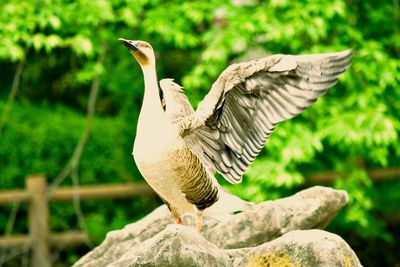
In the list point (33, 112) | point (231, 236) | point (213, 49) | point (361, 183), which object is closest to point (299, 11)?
point (213, 49)

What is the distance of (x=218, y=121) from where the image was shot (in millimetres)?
5590

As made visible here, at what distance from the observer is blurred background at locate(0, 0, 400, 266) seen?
8984 millimetres

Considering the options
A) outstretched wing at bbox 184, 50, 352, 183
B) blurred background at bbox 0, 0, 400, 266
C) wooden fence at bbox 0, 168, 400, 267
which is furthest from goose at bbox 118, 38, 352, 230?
wooden fence at bbox 0, 168, 400, 267

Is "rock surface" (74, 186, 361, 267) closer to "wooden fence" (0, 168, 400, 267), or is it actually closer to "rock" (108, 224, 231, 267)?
"rock" (108, 224, 231, 267)

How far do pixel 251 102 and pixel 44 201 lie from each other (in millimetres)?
5728

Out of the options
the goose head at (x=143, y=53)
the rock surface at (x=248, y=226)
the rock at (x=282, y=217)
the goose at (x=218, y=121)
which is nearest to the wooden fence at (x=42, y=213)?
the rock surface at (x=248, y=226)

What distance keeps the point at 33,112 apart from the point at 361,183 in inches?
159

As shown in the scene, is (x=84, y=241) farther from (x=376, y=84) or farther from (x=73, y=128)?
(x=376, y=84)

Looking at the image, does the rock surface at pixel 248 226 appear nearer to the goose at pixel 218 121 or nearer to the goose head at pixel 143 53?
the goose at pixel 218 121

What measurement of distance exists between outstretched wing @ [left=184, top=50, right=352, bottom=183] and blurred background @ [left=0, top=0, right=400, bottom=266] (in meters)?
3.06

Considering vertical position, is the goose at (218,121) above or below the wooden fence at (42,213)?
above

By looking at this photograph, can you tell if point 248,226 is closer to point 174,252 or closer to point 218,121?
point 218,121

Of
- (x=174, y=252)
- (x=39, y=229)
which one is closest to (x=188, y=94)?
(x=39, y=229)

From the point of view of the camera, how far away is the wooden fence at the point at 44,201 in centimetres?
1071
